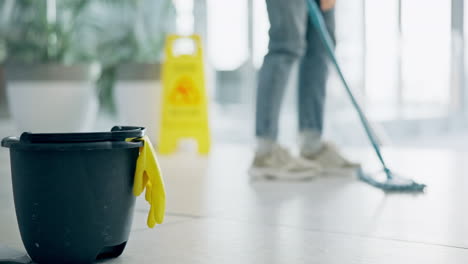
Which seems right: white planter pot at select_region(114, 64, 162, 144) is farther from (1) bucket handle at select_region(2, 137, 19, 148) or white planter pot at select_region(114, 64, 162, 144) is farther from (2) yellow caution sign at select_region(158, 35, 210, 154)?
(1) bucket handle at select_region(2, 137, 19, 148)

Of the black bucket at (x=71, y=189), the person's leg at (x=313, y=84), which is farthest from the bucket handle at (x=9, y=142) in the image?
the person's leg at (x=313, y=84)

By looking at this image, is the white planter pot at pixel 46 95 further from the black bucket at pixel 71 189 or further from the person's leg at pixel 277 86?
the black bucket at pixel 71 189

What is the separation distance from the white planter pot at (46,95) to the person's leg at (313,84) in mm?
1764

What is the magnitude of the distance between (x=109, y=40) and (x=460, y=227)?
2.89m

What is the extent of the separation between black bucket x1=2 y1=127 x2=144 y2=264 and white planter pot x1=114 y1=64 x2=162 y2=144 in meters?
2.27

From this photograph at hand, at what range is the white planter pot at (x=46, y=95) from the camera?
10.5ft

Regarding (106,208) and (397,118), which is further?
(397,118)

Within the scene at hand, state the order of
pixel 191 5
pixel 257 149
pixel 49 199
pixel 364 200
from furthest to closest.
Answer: pixel 191 5, pixel 257 149, pixel 364 200, pixel 49 199

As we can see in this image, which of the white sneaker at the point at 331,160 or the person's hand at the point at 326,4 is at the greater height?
the person's hand at the point at 326,4

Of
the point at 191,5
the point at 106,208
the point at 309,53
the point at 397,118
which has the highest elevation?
the point at 191,5

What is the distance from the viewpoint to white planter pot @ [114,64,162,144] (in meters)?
3.10

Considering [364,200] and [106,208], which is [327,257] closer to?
[106,208]

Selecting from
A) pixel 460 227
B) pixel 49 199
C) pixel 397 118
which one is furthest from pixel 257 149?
pixel 397 118

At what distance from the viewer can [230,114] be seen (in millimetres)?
4391
